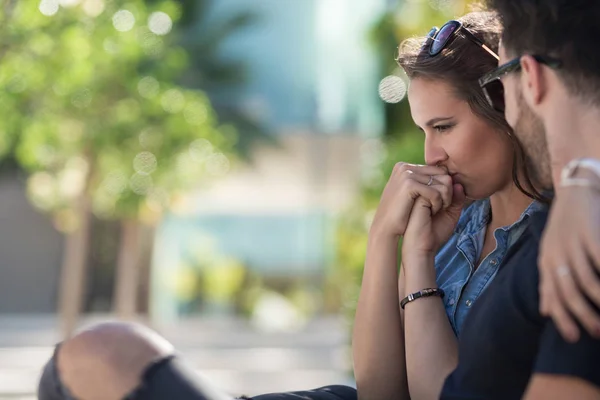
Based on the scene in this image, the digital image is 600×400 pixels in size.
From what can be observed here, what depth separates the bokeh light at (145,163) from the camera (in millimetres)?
13883

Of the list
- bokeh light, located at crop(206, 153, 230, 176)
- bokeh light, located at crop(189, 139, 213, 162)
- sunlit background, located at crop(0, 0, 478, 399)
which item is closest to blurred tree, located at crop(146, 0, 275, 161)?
sunlit background, located at crop(0, 0, 478, 399)

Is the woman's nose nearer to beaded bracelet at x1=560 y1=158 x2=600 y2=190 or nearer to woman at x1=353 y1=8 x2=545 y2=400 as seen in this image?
woman at x1=353 y1=8 x2=545 y2=400

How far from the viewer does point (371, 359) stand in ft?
7.73

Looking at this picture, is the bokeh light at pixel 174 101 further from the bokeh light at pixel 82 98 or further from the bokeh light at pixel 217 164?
the bokeh light at pixel 82 98

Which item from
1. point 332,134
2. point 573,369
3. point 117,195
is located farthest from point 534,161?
point 332,134

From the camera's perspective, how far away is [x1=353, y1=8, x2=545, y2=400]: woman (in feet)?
7.70

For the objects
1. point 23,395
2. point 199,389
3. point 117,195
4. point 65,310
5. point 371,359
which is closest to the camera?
point 199,389

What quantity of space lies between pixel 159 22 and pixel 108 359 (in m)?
11.0

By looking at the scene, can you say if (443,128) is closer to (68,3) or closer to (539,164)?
(539,164)

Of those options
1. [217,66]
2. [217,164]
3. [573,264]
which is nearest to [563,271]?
[573,264]

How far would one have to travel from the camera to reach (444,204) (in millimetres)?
2432

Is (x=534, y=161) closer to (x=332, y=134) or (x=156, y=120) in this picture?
(x=156, y=120)

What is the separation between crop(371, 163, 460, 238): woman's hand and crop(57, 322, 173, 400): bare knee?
0.80 meters

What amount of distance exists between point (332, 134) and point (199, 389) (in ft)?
77.1
